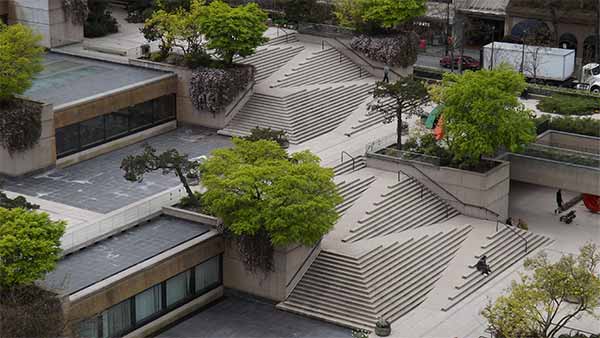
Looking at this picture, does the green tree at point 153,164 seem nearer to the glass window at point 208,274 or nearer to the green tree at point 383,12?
the glass window at point 208,274

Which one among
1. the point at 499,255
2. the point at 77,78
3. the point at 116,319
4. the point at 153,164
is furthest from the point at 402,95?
the point at 116,319

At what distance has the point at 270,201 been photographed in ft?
223

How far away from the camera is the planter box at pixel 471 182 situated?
79.1 metres

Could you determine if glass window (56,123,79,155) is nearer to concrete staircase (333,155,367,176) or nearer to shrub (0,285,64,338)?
concrete staircase (333,155,367,176)

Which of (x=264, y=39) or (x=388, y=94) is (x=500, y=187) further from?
(x=264, y=39)

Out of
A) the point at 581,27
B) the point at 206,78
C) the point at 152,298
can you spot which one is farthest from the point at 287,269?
the point at 581,27

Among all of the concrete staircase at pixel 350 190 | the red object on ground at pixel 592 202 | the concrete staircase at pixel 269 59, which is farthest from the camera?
the concrete staircase at pixel 269 59

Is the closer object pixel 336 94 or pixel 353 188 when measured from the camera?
pixel 353 188

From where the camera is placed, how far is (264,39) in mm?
89312

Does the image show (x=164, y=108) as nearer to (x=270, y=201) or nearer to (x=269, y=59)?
(x=269, y=59)

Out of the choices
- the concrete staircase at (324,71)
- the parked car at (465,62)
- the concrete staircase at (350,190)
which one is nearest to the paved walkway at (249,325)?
the concrete staircase at (350,190)

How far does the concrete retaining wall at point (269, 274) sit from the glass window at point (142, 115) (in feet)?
56.8

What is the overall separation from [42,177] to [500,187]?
84.4 feet

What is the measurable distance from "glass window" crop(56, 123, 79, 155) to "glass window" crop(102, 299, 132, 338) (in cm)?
1785
